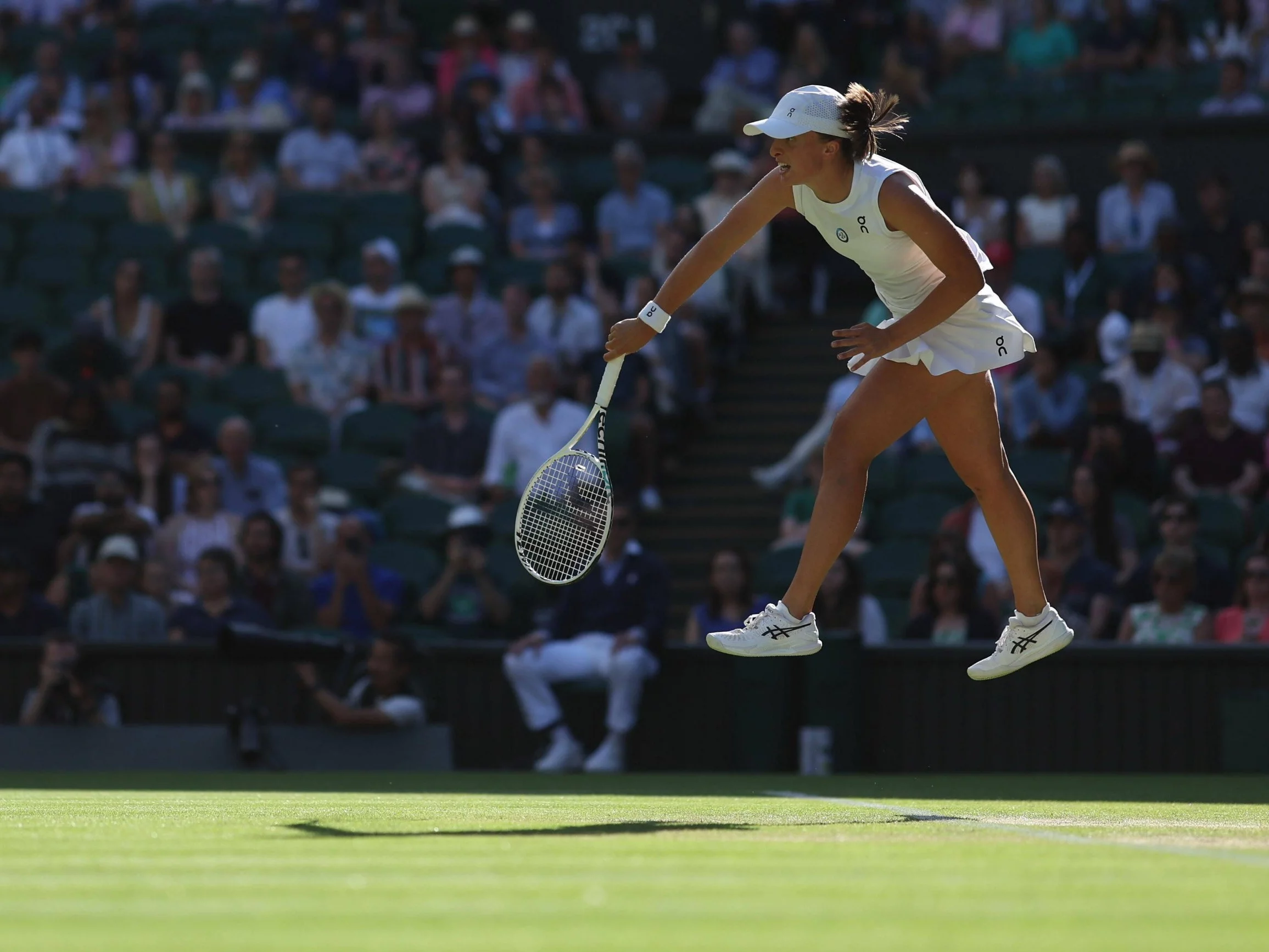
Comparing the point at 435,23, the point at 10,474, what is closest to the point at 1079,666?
the point at 10,474

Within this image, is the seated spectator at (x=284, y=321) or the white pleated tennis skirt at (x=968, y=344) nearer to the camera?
the white pleated tennis skirt at (x=968, y=344)

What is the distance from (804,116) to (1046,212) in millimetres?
8778

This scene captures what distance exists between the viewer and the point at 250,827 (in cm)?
529

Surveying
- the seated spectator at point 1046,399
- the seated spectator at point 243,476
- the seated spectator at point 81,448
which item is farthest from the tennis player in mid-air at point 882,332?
the seated spectator at point 81,448

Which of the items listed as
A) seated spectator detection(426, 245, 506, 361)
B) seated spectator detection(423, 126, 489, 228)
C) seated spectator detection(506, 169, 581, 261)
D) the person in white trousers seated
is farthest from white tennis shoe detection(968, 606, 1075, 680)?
seated spectator detection(423, 126, 489, 228)

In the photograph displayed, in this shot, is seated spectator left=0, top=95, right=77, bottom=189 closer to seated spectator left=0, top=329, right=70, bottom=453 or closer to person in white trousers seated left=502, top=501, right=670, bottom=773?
seated spectator left=0, top=329, right=70, bottom=453

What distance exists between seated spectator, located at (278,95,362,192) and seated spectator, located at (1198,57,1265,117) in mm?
6940

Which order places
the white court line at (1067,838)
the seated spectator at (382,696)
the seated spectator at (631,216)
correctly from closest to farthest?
1. the white court line at (1067,838)
2. the seated spectator at (382,696)
3. the seated spectator at (631,216)

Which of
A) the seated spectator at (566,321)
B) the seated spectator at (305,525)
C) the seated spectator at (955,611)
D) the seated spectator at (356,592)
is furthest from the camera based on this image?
the seated spectator at (566,321)

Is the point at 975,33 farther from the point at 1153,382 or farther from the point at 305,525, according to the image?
the point at 305,525

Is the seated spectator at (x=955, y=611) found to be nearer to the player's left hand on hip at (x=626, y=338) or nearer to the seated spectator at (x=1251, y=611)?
the seated spectator at (x=1251, y=611)

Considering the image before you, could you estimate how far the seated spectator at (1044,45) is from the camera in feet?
53.9

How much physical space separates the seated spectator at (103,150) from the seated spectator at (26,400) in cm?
332

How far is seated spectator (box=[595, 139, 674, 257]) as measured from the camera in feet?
50.3
